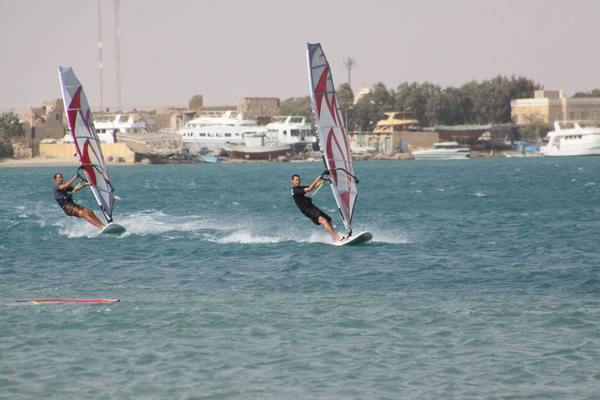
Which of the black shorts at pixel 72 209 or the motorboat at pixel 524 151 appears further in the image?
the motorboat at pixel 524 151

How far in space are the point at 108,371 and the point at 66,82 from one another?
15543 millimetres

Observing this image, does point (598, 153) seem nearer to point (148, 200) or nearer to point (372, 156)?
point (372, 156)

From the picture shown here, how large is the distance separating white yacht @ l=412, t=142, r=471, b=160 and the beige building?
51.3 feet

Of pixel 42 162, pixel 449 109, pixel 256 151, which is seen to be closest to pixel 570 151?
pixel 449 109

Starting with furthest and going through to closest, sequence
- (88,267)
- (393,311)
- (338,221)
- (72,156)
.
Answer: (72,156) → (338,221) → (88,267) → (393,311)

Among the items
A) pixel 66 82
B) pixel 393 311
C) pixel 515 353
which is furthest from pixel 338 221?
pixel 515 353

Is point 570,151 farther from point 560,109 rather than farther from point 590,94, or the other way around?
point 590,94

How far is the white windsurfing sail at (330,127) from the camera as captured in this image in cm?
1922

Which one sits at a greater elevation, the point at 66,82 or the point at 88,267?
the point at 66,82

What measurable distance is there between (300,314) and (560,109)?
125m

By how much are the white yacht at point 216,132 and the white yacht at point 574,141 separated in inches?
1697

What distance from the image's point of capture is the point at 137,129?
119375 millimetres

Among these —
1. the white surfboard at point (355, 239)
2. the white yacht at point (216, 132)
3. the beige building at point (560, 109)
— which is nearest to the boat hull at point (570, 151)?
the beige building at point (560, 109)

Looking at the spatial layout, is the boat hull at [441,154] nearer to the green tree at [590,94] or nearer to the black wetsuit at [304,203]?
the green tree at [590,94]
